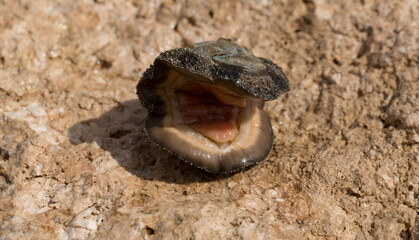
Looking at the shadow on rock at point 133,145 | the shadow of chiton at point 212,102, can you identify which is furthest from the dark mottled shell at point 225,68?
the shadow on rock at point 133,145

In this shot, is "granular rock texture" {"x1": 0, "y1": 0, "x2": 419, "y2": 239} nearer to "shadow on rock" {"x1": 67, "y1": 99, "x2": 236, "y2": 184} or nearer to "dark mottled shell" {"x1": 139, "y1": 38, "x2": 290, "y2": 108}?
"shadow on rock" {"x1": 67, "y1": 99, "x2": 236, "y2": 184}

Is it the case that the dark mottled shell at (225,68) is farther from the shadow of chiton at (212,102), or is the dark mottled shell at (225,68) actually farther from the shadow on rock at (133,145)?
the shadow on rock at (133,145)

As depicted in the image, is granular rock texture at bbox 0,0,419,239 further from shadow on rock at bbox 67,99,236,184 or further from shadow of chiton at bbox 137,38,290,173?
shadow of chiton at bbox 137,38,290,173

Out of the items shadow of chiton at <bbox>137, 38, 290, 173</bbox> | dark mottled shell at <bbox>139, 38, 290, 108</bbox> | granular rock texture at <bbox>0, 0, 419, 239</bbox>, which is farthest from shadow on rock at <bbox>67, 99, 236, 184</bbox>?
dark mottled shell at <bbox>139, 38, 290, 108</bbox>

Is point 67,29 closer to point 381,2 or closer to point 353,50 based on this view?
point 353,50

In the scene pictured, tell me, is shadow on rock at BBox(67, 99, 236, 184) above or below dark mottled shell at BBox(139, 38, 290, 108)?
below

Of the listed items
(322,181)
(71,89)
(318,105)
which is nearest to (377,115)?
(318,105)

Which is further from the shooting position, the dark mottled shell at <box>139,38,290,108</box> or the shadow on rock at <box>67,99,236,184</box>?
the shadow on rock at <box>67,99,236,184</box>
